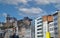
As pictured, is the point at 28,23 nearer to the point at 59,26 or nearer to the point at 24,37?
the point at 24,37

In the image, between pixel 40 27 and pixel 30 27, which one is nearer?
pixel 30 27

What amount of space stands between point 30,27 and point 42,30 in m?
1.13

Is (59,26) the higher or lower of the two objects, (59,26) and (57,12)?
the lower

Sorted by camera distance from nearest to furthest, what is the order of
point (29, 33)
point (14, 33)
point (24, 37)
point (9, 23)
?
point (9, 23), point (14, 33), point (24, 37), point (29, 33)

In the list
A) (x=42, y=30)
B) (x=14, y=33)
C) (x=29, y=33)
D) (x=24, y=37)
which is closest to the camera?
(x=14, y=33)

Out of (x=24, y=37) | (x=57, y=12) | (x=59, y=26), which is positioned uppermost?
(x=57, y=12)

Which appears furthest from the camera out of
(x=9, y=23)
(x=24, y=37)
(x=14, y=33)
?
(x=24, y=37)

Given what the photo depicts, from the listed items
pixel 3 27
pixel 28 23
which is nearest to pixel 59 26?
pixel 28 23

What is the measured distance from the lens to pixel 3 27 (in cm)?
750

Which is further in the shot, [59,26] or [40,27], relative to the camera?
[40,27]

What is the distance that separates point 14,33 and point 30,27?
1746 millimetres

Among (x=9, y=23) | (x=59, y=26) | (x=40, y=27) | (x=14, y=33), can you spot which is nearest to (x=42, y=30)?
(x=40, y=27)

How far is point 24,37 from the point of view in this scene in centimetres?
838

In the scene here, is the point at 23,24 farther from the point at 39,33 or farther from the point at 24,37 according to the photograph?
the point at 39,33
